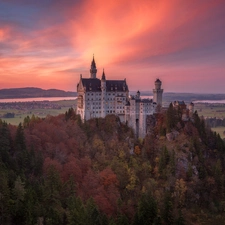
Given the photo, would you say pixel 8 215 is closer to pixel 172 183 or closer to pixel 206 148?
pixel 172 183

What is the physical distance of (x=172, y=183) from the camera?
298 ft

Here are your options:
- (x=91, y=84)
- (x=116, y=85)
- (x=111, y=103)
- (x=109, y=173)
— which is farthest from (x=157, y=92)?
(x=109, y=173)

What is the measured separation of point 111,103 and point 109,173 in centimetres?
3061

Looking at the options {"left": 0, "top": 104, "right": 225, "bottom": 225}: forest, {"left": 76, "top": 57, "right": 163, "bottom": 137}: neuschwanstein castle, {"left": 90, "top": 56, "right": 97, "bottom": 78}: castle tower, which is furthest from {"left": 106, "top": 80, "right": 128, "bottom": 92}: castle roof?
{"left": 0, "top": 104, "right": 225, "bottom": 225}: forest

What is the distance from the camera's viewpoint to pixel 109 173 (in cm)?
8444

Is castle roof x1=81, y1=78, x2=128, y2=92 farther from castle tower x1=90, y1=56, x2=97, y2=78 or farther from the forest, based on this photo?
the forest

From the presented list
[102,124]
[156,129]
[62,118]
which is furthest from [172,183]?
[62,118]

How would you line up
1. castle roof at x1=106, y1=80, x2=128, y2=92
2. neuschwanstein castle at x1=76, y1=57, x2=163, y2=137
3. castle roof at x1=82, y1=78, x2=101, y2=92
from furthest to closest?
castle roof at x1=106, y1=80, x2=128, y2=92, castle roof at x1=82, y1=78, x2=101, y2=92, neuschwanstein castle at x1=76, y1=57, x2=163, y2=137

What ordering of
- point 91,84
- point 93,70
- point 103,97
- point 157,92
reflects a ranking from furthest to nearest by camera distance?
point 93,70, point 157,92, point 91,84, point 103,97

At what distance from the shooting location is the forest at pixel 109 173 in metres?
57.0

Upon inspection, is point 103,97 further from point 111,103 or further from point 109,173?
point 109,173

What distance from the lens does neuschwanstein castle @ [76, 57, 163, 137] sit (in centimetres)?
10469

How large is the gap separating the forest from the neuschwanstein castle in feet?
11.5

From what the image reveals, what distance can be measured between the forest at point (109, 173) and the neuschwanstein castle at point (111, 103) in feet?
11.5
